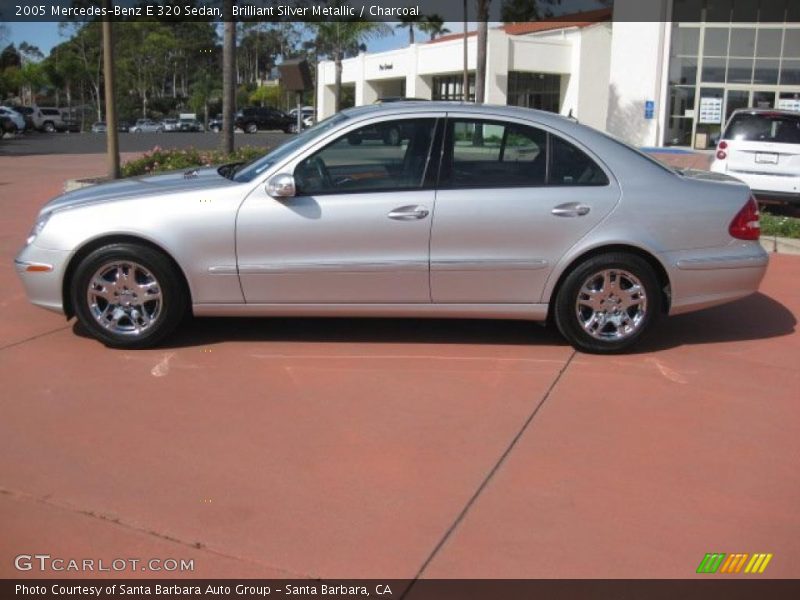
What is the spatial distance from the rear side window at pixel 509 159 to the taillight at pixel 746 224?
36.6 inches

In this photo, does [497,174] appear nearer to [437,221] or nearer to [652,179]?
[437,221]

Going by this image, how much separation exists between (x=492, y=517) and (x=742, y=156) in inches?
409

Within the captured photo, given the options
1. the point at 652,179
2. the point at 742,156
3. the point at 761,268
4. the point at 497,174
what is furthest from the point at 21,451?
the point at 742,156

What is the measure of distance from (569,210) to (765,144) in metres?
8.09

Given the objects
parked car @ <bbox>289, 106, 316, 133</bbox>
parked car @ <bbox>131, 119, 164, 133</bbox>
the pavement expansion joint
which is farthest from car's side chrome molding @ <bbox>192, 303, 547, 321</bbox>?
parked car @ <bbox>131, 119, 164, 133</bbox>

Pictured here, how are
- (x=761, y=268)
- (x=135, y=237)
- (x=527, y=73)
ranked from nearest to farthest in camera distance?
1. (x=135, y=237)
2. (x=761, y=268)
3. (x=527, y=73)

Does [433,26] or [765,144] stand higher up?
[433,26]

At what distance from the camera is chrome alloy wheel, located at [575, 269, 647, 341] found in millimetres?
5637

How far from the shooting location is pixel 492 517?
3590 mm

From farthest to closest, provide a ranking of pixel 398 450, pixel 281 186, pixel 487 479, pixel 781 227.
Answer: pixel 781 227 → pixel 281 186 → pixel 398 450 → pixel 487 479

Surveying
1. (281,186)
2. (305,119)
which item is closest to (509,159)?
(281,186)

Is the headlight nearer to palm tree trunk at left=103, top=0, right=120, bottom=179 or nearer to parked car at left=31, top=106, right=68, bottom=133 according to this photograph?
palm tree trunk at left=103, top=0, right=120, bottom=179

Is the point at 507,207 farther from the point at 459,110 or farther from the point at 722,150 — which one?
the point at 722,150

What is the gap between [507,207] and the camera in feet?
18.0
